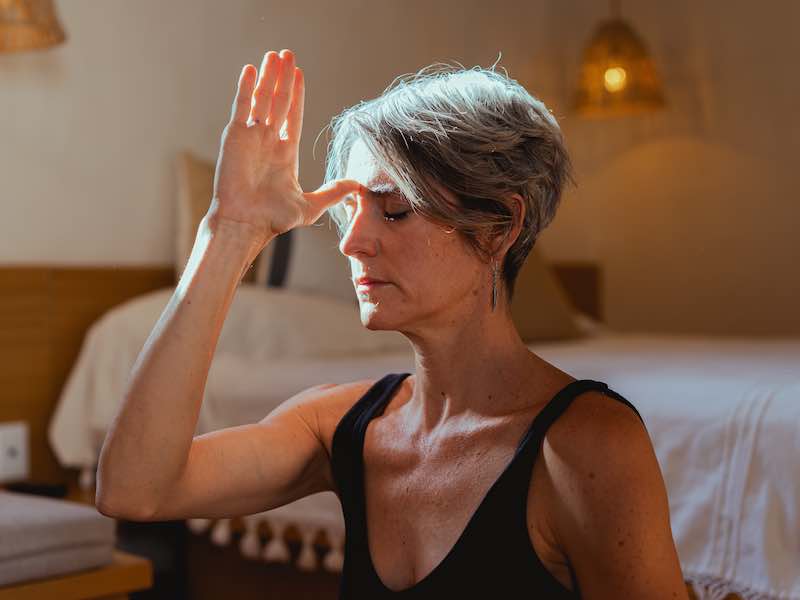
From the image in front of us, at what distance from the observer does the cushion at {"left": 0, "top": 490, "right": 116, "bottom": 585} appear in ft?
5.49

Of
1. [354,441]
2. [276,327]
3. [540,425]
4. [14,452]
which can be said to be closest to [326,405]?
[354,441]

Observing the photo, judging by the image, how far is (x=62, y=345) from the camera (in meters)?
2.76

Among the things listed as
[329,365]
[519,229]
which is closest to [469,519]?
[519,229]

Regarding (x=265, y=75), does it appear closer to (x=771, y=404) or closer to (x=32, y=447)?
(x=771, y=404)

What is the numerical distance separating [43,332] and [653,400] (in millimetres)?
1481

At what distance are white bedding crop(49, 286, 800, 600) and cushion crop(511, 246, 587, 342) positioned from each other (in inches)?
2.4

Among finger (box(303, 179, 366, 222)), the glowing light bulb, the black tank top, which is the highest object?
the glowing light bulb

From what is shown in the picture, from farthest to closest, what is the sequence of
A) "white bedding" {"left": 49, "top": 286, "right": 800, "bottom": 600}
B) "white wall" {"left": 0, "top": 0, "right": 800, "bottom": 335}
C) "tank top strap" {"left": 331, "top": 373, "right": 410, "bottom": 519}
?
"white wall" {"left": 0, "top": 0, "right": 800, "bottom": 335}
"white bedding" {"left": 49, "top": 286, "right": 800, "bottom": 600}
"tank top strap" {"left": 331, "top": 373, "right": 410, "bottom": 519}

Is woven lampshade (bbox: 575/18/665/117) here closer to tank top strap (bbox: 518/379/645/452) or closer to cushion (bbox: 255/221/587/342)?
cushion (bbox: 255/221/587/342)

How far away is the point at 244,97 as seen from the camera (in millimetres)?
1117

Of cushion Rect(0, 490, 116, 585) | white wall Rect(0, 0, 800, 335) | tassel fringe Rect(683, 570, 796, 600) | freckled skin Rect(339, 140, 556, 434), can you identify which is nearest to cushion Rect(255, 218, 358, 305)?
white wall Rect(0, 0, 800, 335)

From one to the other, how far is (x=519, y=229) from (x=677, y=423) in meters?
0.84

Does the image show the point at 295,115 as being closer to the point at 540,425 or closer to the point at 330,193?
the point at 330,193

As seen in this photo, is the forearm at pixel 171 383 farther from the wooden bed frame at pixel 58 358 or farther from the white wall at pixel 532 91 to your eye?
the white wall at pixel 532 91
